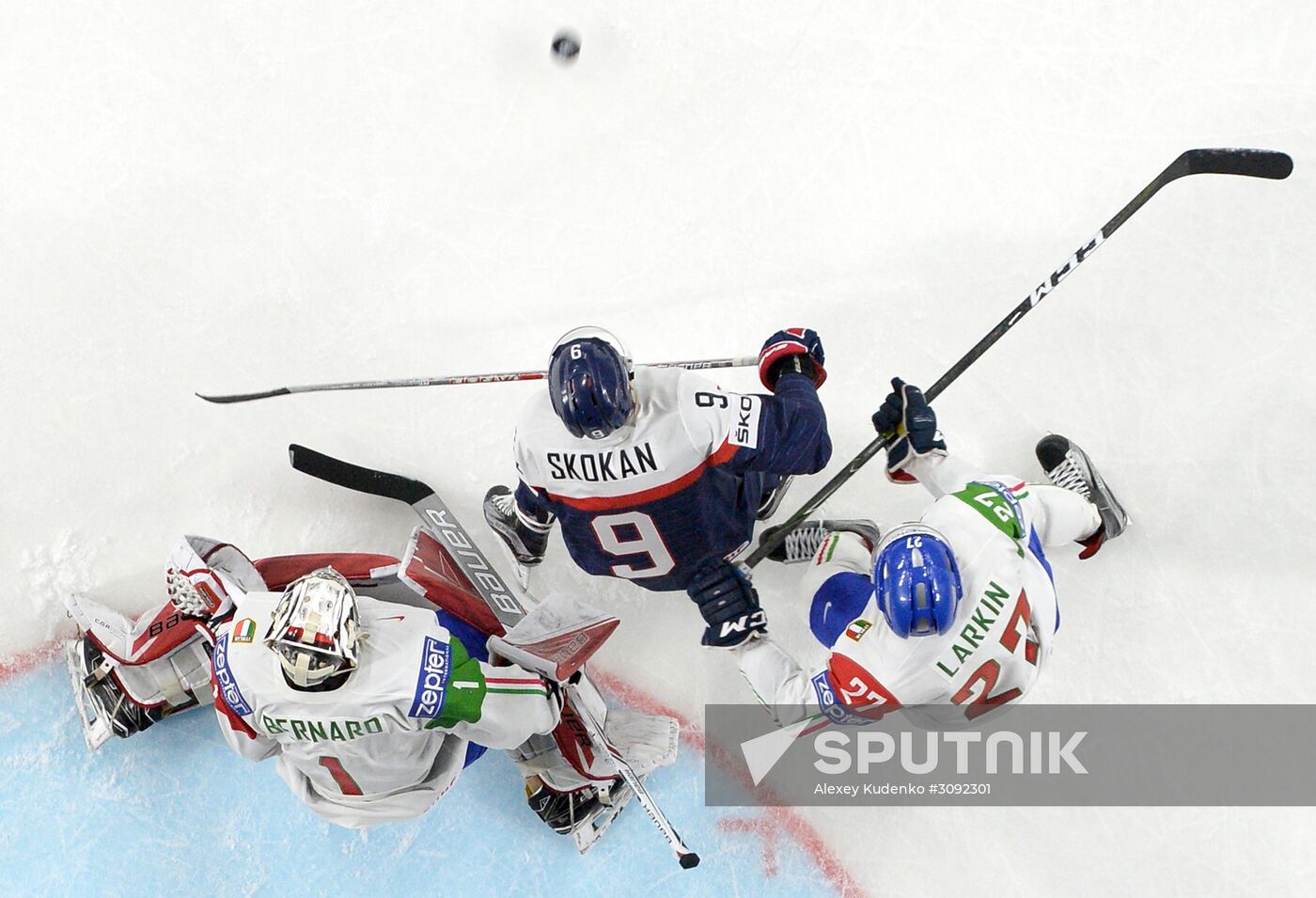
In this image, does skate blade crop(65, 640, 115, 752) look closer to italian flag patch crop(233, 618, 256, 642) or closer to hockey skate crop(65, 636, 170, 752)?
hockey skate crop(65, 636, 170, 752)

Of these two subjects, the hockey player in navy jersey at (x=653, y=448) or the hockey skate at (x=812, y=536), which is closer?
the hockey player in navy jersey at (x=653, y=448)

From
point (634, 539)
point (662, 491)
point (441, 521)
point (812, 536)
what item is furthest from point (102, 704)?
point (812, 536)

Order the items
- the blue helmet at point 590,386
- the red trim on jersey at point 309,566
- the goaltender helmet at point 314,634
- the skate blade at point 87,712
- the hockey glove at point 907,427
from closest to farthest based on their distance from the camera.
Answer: the goaltender helmet at point 314,634
the blue helmet at point 590,386
the hockey glove at point 907,427
the red trim on jersey at point 309,566
the skate blade at point 87,712

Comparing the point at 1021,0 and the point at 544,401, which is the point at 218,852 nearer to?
the point at 544,401

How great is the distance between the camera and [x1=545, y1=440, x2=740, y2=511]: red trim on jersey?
2459 millimetres

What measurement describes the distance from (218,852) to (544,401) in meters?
2.17

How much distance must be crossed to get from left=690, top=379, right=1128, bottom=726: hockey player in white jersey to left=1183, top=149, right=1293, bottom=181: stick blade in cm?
118

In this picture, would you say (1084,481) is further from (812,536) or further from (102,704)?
(102,704)

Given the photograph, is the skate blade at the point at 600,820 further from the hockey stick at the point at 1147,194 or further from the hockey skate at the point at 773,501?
the hockey stick at the point at 1147,194

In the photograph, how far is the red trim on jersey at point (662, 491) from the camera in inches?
96.8

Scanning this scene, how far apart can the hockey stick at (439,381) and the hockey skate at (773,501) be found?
441mm

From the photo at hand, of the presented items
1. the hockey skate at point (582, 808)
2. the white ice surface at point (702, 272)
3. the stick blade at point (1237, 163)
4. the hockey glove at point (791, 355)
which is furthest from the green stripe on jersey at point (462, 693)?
the stick blade at point (1237, 163)

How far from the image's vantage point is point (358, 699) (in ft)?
7.38

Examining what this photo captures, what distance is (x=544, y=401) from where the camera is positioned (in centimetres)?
258
